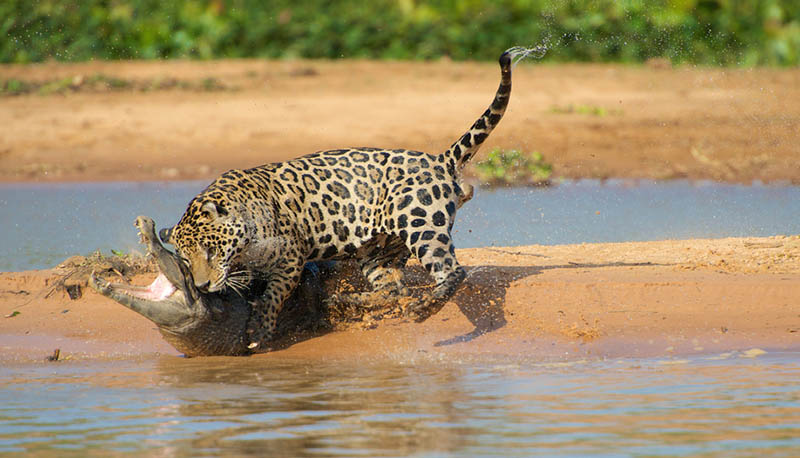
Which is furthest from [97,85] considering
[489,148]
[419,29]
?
[489,148]

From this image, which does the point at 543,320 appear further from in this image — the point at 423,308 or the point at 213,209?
the point at 213,209

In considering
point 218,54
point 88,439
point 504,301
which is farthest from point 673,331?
point 218,54

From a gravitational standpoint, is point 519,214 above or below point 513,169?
below

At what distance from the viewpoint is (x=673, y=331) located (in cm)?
878

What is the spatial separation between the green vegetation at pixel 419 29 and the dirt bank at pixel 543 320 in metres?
13.3

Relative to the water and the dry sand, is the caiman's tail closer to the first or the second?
the dry sand

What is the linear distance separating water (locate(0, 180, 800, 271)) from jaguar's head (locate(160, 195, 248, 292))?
391cm

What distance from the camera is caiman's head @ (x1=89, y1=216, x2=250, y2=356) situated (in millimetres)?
7738

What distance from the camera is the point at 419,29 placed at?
23688mm

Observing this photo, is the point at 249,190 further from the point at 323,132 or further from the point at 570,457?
the point at 323,132

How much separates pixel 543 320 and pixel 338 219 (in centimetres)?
167

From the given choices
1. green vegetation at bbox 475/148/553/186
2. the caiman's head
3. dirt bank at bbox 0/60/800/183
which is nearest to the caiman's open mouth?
the caiman's head

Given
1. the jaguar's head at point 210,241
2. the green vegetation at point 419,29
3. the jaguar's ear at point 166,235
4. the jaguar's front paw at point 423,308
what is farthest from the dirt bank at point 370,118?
the jaguar's head at point 210,241

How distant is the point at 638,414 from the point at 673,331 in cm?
211
